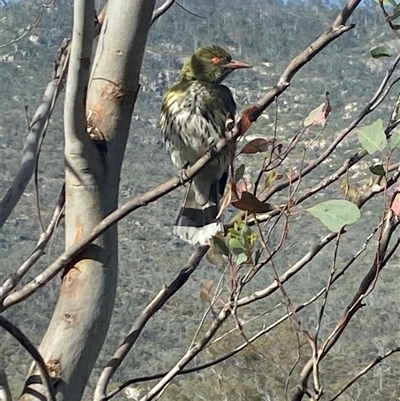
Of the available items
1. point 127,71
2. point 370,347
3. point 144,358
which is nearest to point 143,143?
point 144,358

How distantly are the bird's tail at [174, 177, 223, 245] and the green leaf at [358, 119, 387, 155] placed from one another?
1021 mm

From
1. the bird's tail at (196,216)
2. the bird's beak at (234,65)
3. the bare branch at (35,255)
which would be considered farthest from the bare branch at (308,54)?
→ the bird's beak at (234,65)

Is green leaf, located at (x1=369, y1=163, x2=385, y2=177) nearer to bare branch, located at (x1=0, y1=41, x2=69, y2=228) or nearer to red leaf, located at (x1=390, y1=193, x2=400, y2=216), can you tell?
red leaf, located at (x1=390, y1=193, x2=400, y2=216)

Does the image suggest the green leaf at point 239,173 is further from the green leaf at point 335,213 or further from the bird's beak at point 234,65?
the bird's beak at point 234,65

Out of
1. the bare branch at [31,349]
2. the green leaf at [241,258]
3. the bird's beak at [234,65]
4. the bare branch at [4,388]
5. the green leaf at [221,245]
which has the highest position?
the bird's beak at [234,65]

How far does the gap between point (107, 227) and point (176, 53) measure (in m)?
25.9

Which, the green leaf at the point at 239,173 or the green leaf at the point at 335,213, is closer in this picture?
the green leaf at the point at 335,213

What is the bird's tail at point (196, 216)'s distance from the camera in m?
2.00

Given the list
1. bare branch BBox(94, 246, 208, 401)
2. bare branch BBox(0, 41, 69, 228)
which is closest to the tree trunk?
bare branch BBox(94, 246, 208, 401)

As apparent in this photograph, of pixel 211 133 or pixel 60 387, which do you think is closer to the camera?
pixel 60 387

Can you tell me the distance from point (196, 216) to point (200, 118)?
314 millimetres

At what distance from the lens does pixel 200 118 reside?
236cm

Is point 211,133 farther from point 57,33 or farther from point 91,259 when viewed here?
point 57,33

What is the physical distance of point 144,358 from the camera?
11.4 m
